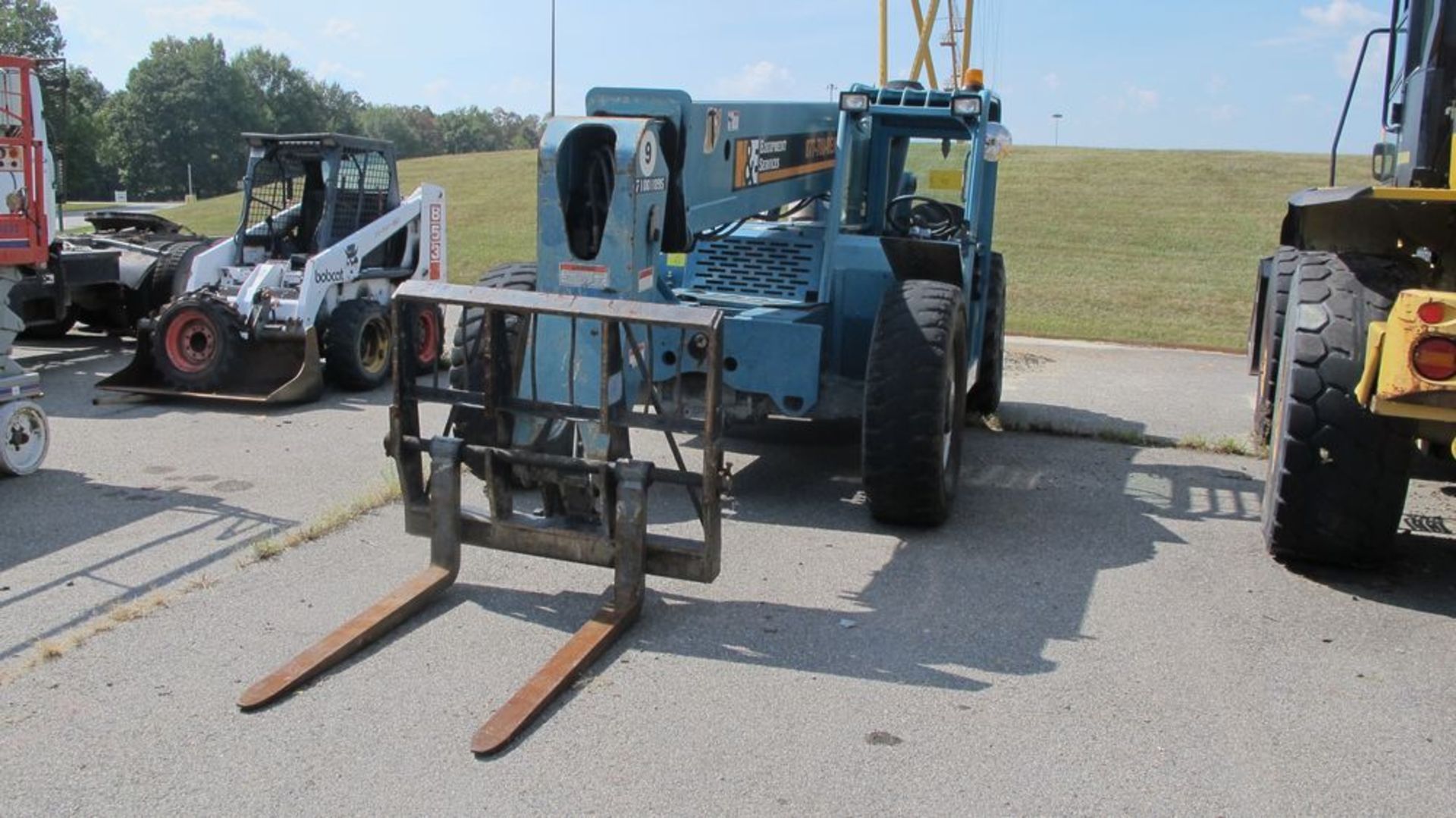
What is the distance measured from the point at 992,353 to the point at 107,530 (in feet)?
20.5

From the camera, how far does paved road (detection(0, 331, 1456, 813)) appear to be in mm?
3984

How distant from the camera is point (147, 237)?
46.5 feet

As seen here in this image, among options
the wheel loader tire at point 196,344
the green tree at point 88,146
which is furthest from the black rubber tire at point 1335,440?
the green tree at point 88,146

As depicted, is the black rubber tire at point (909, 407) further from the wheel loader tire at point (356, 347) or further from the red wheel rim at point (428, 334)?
the red wheel rim at point (428, 334)

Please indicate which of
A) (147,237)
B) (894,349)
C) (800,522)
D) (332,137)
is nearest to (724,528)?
(800,522)

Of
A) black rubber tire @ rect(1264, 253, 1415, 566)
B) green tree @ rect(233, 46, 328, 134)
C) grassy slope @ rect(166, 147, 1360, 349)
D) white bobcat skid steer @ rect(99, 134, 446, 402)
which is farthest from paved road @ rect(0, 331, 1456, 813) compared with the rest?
green tree @ rect(233, 46, 328, 134)

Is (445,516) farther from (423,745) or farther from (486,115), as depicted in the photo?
(486,115)

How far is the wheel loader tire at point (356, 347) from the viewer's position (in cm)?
1052

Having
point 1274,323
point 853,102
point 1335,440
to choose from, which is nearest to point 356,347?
point 853,102

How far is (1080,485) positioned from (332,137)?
287 inches

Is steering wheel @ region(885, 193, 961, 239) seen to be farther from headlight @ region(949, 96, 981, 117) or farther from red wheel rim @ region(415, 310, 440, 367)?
red wheel rim @ region(415, 310, 440, 367)

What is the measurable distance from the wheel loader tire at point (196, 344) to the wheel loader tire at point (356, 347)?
74 cm

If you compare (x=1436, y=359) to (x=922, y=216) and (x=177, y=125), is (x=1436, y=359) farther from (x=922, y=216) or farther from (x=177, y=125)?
(x=177, y=125)

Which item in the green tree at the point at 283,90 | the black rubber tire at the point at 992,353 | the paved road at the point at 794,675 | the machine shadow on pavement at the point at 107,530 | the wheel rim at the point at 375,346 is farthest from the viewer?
the green tree at the point at 283,90
